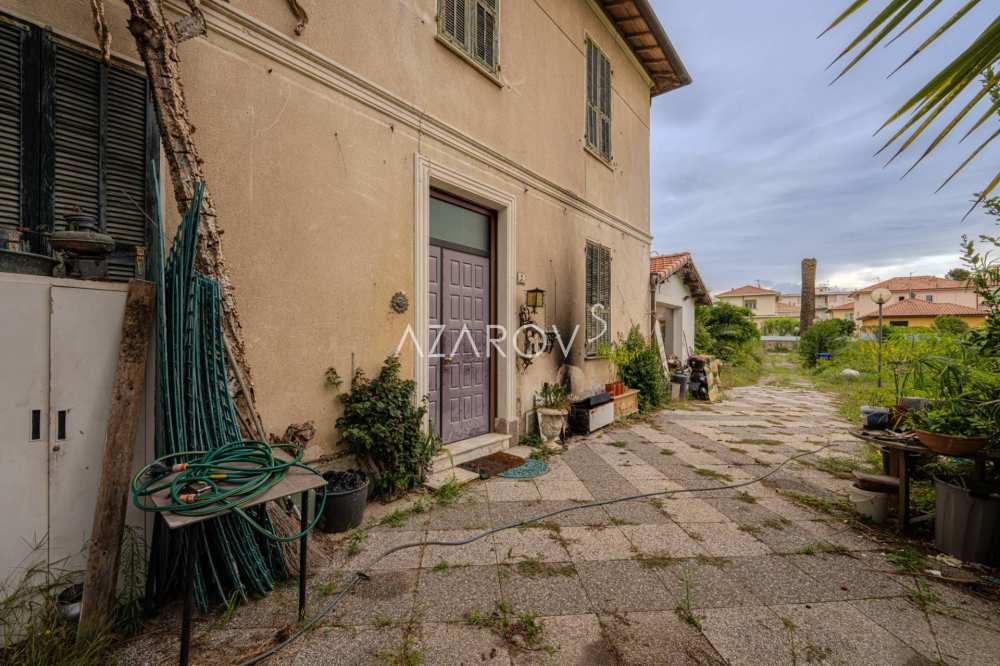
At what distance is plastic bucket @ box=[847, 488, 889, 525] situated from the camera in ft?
10.3

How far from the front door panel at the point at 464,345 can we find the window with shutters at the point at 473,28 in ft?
7.09

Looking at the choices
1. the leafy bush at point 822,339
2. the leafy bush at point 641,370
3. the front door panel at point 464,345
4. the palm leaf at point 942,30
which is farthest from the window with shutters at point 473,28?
the leafy bush at point 822,339

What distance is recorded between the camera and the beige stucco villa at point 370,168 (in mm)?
2297

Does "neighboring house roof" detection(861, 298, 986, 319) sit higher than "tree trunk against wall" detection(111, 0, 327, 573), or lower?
higher

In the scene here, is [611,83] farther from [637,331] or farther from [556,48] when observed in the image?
[637,331]

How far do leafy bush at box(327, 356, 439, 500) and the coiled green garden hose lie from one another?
3.86 ft

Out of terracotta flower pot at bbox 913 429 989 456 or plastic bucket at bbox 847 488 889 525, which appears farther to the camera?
plastic bucket at bbox 847 488 889 525

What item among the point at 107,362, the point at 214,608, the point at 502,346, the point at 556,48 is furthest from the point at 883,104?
the point at 556,48

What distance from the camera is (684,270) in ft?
36.8

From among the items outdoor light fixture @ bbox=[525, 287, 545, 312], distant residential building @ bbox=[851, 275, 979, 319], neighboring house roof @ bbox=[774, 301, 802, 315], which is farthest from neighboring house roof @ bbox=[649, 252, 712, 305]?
neighboring house roof @ bbox=[774, 301, 802, 315]

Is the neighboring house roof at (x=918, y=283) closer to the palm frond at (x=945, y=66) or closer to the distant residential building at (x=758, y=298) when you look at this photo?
the distant residential building at (x=758, y=298)

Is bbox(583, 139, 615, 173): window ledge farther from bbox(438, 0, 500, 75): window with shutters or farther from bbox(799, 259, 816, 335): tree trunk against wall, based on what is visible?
bbox(799, 259, 816, 335): tree trunk against wall

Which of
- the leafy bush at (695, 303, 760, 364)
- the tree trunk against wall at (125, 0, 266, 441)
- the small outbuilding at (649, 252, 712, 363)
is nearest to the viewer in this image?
the tree trunk against wall at (125, 0, 266, 441)

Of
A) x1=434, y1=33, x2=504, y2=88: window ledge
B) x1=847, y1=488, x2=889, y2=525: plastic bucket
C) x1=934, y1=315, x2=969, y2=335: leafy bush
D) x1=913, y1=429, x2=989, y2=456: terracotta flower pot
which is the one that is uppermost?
x1=434, y1=33, x2=504, y2=88: window ledge
